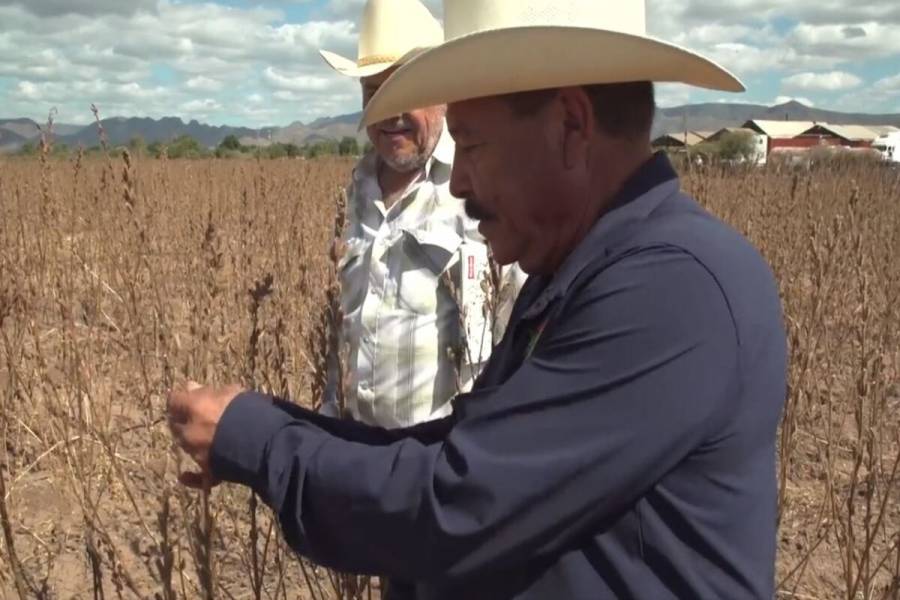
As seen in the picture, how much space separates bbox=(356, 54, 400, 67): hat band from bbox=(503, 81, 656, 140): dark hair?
1.73 meters

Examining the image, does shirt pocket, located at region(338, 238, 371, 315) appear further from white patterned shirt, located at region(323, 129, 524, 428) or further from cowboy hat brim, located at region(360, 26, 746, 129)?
cowboy hat brim, located at region(360, 26, 746, 129)

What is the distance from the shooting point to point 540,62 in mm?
1047

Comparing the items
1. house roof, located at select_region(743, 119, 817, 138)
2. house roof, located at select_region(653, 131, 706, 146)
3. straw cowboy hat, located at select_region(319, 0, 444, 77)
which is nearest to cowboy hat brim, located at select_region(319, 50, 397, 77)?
straw cowboy hat, located at select_region(319, 0, 444, 77)

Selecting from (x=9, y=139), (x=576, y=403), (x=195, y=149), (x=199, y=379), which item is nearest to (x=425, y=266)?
(x=199, y=379)

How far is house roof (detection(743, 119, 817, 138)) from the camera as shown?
206 feet

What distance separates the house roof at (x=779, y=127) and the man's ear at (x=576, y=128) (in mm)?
63947

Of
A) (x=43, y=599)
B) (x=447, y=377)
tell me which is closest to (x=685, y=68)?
(x=447, y=377)

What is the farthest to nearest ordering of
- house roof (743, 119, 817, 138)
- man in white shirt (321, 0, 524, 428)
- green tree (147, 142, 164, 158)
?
house roof (743, 119, 817, 138) < green tree (147, 142, 164, 158) < man in white shirt (321, 0, 524, 428)

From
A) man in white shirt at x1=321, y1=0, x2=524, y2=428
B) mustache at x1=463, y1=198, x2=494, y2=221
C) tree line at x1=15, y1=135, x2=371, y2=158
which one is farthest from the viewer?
tree line at x1=15, y1=135, x2=371, y2=158

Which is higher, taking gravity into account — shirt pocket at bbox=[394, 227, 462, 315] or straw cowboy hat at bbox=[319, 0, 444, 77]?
straw cowboy hat at bbox=[319, 0, 444, 77]

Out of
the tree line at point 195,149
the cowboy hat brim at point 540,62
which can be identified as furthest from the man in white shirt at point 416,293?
the cowboy hat brim at point 540,62

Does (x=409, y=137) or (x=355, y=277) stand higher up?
(x=409, y=137)

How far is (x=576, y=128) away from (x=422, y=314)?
142 cm

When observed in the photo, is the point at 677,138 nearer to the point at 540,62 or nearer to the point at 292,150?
the point at 540,62
